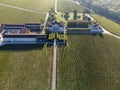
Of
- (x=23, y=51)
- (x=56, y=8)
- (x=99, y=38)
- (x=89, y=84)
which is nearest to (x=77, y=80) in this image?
(x=89, y=84)

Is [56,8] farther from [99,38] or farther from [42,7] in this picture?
[99,38]

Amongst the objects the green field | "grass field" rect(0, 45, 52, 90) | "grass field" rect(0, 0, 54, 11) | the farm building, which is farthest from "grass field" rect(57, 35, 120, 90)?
"grass field" rect(0, 0, 54, 11)

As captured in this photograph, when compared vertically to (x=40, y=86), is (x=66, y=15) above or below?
above

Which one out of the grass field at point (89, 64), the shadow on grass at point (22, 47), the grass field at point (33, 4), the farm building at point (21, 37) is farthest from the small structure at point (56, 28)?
the grass field at point (33, 4)

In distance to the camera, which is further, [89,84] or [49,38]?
[49,38]

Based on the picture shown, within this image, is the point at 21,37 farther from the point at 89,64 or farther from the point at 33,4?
the point at 33,4

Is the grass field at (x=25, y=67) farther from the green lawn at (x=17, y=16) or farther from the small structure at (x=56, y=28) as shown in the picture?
the green lawn at (x=17, y=16)

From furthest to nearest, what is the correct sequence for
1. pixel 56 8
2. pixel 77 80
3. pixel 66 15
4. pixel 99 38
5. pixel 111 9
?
pixel 111 9 → pixel 56 8 → pixel 66 15 → pixel 99 38 → pixel 77 80
